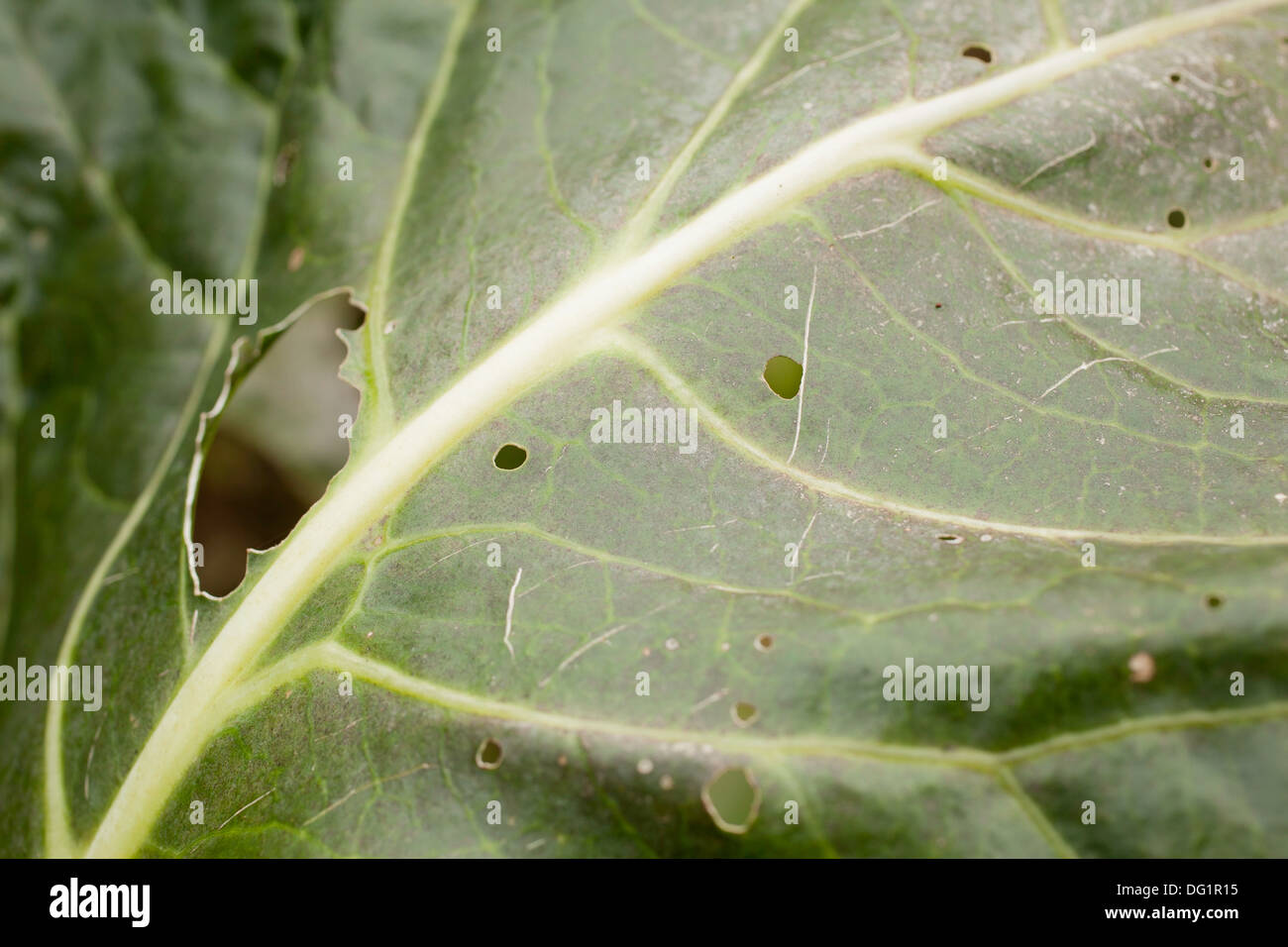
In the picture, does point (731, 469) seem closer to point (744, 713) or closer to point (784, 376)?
point (784, 376)

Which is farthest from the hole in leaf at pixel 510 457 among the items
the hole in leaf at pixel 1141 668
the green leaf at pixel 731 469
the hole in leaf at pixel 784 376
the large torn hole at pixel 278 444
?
the large torn hole at pixel 278 444

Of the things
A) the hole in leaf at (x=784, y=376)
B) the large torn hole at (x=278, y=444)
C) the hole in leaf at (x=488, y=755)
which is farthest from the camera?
the large torn hole at (x=278, y=444)

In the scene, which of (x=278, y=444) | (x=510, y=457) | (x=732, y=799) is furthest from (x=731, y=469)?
(x=278, y=444)

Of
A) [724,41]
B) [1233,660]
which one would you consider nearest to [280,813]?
[1233,660]

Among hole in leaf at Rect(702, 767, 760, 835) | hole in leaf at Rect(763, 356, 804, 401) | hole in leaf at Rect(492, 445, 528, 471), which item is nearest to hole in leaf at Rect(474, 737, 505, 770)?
hole in leaf at Rect(702, 767, 760, 835)

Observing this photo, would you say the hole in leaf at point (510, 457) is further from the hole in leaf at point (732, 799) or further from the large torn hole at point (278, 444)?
the large torn hole at point (278, 444)

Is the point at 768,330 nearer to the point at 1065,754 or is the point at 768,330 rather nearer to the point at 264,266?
the point at 1065,754

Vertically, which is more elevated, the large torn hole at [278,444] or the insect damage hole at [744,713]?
the large torn hole at [278,444]

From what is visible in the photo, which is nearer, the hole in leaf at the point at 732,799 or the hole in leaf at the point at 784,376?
the hole in leaf at the point at 732,799

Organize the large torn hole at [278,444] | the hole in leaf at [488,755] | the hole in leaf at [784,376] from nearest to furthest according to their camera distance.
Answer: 1. the hole in leaf at [488,755]
2. the hole in leaf at [784,376]
3. the large torn hole at [278,444]
